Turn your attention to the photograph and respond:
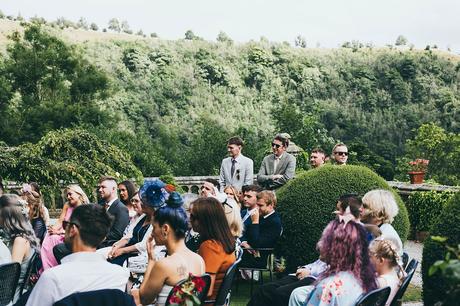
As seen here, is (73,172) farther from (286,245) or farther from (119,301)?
(119,301)

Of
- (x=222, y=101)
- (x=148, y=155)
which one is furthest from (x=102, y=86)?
(x=222, y=101)

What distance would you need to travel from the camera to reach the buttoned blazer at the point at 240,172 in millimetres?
11320

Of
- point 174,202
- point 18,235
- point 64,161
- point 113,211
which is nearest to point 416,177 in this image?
point 64,161

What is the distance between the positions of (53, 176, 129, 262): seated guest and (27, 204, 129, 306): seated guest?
3.83 metres

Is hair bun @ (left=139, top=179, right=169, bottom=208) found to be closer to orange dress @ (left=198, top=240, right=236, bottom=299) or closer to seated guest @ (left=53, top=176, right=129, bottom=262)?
orange dress @ (left=198, top=240, right=236, bottom=299)

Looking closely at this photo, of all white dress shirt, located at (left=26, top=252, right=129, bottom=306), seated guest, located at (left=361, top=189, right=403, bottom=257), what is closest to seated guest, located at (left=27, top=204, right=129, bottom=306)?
white dress shirt, located at (left=26, top=252, right=129, bottom=306)

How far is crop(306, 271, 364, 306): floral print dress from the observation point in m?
5.61

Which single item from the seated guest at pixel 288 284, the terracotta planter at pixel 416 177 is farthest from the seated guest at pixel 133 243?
the terracotta planter at pixel 416 177

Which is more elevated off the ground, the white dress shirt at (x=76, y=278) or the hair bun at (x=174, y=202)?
the hair bun at (x=174, y=202)

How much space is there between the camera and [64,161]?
15469 millimetres

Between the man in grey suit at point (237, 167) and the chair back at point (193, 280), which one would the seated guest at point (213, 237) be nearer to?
the chair back at point (193, 280)

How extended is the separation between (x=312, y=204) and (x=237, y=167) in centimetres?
226

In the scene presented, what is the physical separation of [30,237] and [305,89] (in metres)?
40.9

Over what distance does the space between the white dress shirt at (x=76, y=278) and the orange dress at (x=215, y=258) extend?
5.53 feet
